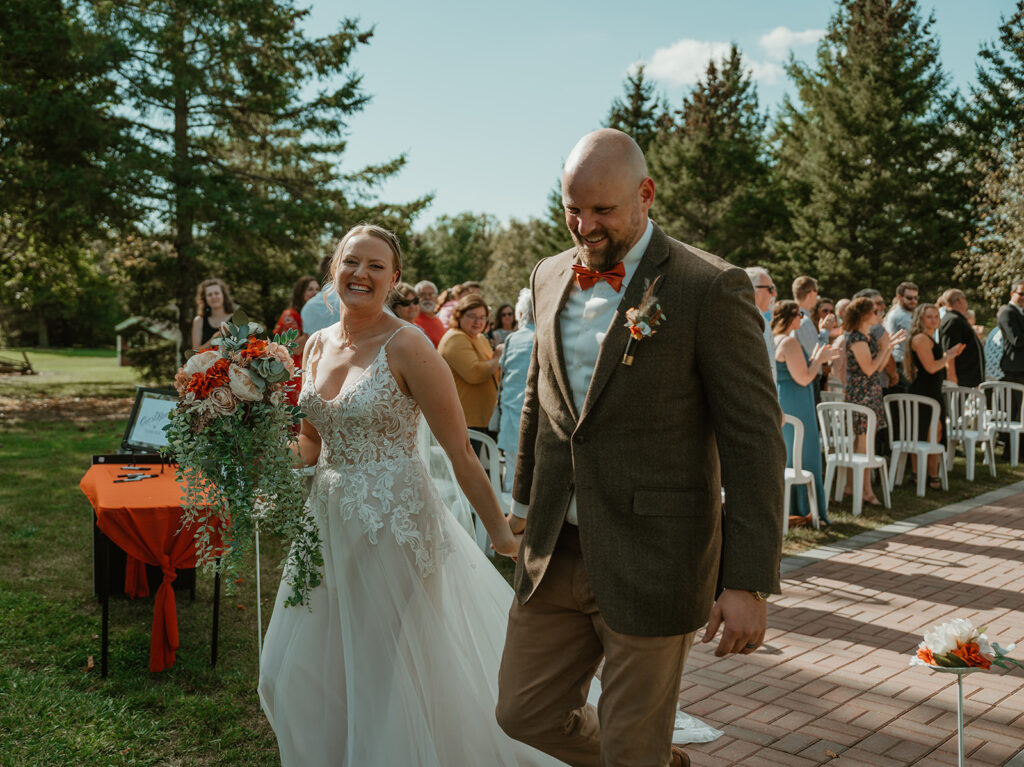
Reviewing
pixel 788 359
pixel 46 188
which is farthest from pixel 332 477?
pixel 46 188

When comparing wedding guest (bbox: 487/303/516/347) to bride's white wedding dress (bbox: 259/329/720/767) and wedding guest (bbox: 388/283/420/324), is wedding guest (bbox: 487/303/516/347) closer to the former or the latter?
wedding guest (bbox: 388/283/420/324)

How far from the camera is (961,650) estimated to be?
2.81 meters

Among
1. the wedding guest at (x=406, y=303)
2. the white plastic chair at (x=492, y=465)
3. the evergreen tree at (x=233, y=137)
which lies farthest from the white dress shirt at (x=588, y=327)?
the evergreen tree at (x=233, y=137)

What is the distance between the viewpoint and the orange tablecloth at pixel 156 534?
14.3 ft

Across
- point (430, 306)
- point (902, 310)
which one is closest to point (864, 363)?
point (902, 310)

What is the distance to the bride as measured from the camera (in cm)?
320

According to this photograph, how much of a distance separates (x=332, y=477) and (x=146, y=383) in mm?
19432

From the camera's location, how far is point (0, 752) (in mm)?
3705

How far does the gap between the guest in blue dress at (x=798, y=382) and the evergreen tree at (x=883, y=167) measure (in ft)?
84.6

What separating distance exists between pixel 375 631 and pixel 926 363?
833cm

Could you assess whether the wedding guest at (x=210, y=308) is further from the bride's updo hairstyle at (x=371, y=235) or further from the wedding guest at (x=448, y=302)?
the bride's updo hairstyle at (x=371, y=235)

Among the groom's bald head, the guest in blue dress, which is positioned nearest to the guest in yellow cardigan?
the guest in blue dress

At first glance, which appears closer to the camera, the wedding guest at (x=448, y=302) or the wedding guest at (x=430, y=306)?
the wedding guest at (x=430, y=306)

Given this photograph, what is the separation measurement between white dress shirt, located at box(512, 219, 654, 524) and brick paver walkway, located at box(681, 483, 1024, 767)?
6.74 feet
